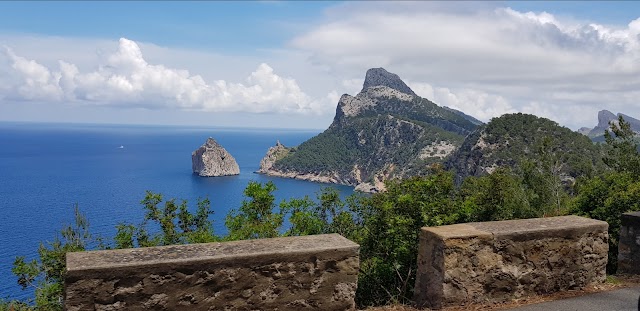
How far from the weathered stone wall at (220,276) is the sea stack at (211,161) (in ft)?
564

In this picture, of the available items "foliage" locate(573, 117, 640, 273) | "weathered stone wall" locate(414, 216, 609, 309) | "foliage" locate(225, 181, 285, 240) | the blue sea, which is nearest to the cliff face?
the blue sea

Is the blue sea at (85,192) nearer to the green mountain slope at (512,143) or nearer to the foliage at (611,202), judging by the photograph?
the foliage at (611,202)

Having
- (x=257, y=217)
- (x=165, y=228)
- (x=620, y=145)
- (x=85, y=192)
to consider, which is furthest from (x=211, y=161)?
(x=257, y=217)

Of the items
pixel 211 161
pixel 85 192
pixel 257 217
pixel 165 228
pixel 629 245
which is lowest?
pixel 85 192

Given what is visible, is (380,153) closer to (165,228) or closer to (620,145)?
(620,145)

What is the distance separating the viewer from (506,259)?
17.9 feet

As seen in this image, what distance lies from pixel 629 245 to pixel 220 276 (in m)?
5.89

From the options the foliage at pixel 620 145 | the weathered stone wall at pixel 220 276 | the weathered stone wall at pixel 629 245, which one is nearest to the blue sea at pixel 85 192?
the weathered stone wall at pixel 220 276

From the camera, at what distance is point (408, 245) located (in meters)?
6.90

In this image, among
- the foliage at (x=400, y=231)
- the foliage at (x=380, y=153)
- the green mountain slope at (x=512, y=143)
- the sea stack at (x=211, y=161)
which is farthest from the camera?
the sea stack at (x=211, y=161)

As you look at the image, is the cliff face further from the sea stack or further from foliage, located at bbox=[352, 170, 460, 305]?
foliage, located at bbox=[352, 170, 460, 305]

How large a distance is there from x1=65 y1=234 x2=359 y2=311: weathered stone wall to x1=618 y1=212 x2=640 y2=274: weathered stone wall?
14.5 ft

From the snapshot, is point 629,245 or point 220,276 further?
point 629,245

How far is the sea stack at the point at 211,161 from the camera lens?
173m
